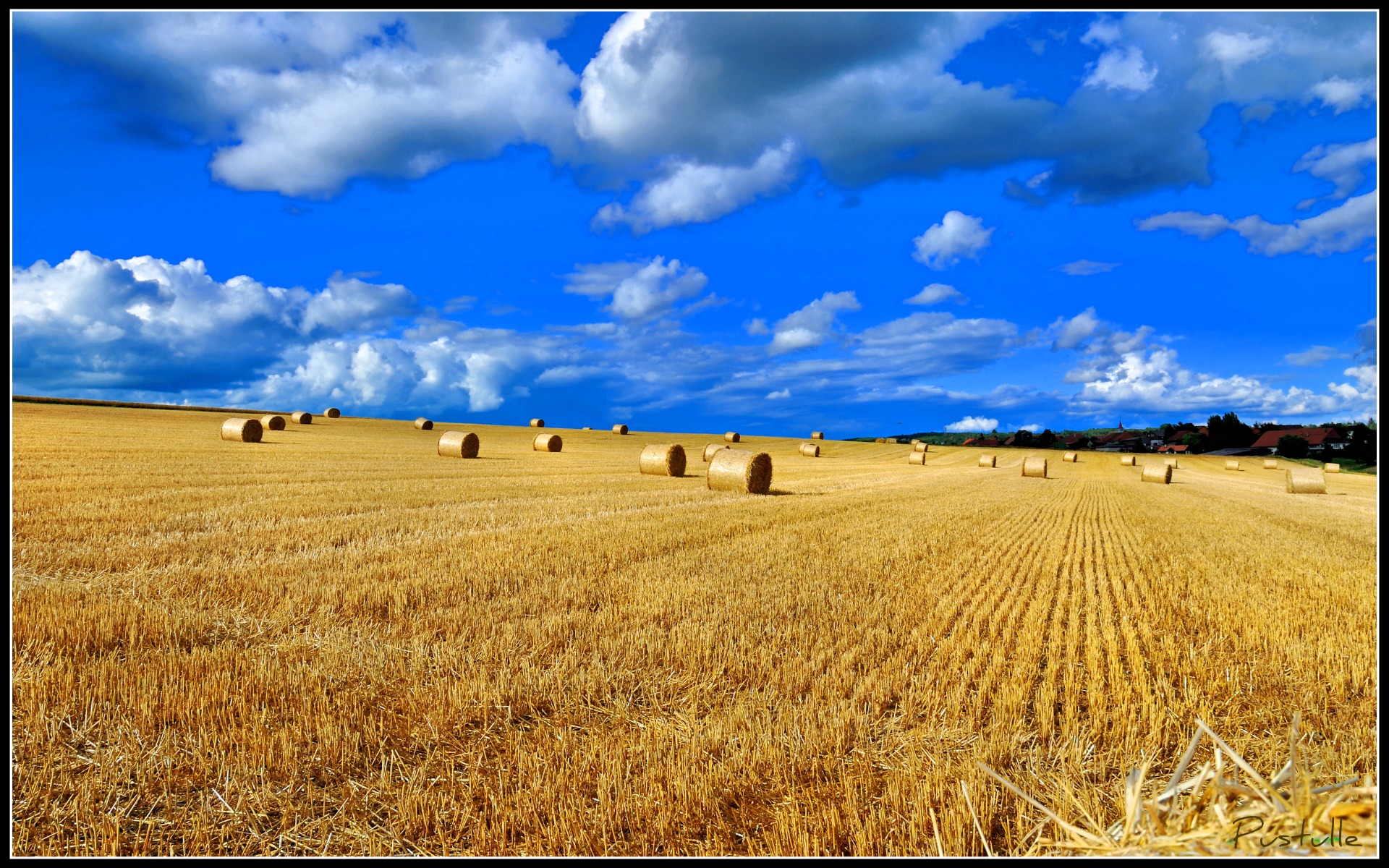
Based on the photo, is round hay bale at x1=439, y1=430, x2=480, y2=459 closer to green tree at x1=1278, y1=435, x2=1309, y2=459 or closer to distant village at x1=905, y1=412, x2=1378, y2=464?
distant village at x1=905, y1=412, x2=1378, y2=464

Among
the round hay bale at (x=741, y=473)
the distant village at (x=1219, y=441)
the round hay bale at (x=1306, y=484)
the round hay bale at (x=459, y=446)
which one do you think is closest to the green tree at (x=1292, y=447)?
the distant village at (x=1219, y=441)

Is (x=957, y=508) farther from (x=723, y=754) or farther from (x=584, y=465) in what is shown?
(x=584, y=465)

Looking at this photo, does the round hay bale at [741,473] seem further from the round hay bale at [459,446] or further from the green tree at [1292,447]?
the green tree at [1292,447]

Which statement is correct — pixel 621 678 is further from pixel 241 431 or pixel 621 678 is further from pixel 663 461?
pixel 241 431

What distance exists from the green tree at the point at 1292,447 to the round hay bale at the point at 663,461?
220 ft

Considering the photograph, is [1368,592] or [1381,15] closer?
[1381,15]

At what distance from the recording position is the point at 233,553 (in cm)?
816

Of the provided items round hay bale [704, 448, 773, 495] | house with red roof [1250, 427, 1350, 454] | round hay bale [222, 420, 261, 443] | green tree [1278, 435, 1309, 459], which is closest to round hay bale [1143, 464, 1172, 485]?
round hay bale [704, 448, 773, 495]

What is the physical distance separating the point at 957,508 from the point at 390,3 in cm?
1471

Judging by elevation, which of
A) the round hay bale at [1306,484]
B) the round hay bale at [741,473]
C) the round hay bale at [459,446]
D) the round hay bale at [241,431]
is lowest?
the round hay bale at [1306,484]

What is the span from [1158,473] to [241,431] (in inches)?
1663

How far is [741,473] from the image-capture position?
1764 centimetres

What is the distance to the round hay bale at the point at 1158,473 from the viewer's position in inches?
1249

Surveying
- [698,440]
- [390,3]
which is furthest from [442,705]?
[698,440]
